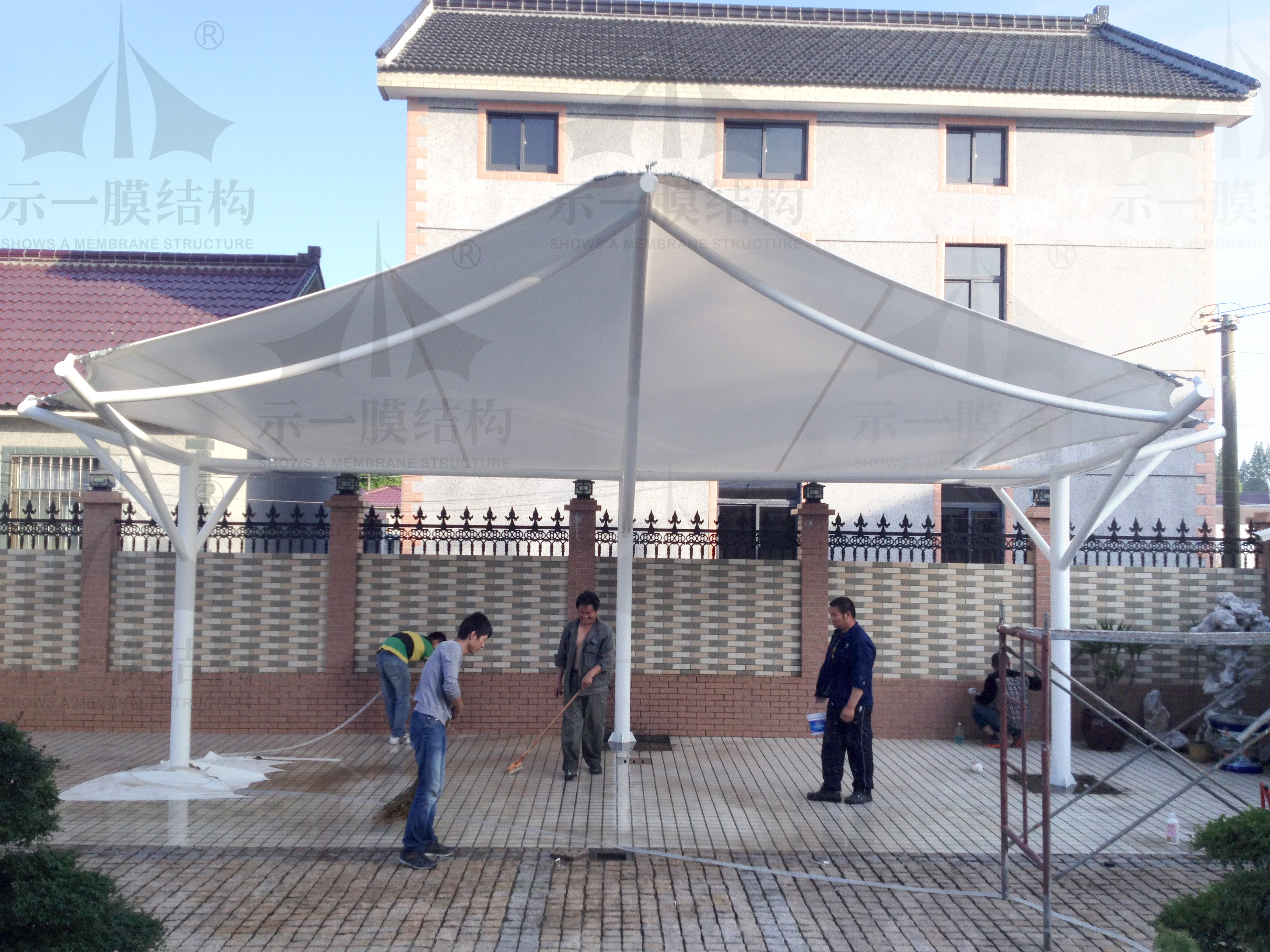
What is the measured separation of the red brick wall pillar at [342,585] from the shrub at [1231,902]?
811cm

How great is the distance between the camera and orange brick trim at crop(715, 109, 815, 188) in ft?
54.4

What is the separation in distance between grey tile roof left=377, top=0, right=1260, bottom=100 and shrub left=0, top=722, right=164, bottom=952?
47.1ft

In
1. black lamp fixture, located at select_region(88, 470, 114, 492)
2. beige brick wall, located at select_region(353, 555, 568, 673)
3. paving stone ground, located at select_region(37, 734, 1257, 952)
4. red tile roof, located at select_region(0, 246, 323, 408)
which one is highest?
red tile roof, located at select_region(0, 246, 323, 408)

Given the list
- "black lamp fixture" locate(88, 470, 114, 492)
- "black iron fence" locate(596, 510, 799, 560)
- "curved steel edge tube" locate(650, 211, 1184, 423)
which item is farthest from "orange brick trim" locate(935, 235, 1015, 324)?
"black lamp fixture" locate(88, 470, 114, 492)

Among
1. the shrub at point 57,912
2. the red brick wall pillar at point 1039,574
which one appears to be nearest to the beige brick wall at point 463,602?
the red brick wall pillar at point 1039,574

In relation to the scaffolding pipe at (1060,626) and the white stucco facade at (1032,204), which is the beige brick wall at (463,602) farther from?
the white stucco facade at (1032,204)

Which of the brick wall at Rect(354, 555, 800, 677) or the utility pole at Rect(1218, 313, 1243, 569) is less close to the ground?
the utility pole at Rect(1218, 313, 1243, 569)

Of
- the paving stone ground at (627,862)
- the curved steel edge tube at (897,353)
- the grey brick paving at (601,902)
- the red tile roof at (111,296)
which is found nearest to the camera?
the grey brick paving at (601,902)

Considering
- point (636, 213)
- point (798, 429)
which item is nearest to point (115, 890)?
point (636, 213)

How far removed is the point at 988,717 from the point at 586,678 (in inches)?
174

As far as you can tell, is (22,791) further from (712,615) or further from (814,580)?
(814,580)

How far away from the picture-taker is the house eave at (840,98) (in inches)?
635

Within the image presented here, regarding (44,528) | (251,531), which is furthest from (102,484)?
(251,531)

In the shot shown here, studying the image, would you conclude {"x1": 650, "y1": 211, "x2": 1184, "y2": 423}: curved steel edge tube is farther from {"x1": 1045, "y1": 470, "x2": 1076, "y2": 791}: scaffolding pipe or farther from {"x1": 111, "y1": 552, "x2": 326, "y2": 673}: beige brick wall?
{"x1": 111, "y1": 552, "x2": 326, "y2": 673}: beige brick wall
